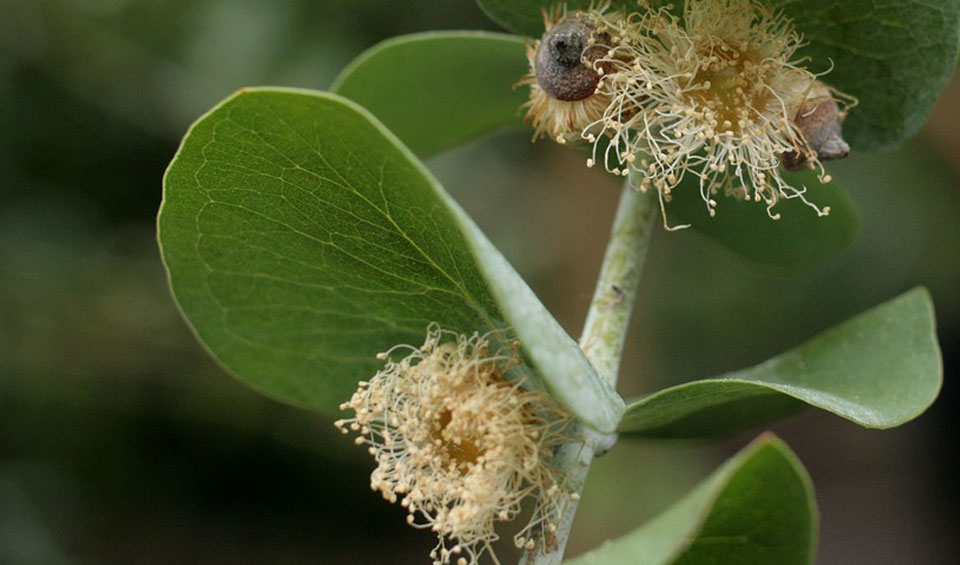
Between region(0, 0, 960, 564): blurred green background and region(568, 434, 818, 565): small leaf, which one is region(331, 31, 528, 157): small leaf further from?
region(0, 0, 960, 564): blurred green background

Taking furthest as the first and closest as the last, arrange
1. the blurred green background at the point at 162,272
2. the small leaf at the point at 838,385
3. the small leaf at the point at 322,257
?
the blurred green background at the point at 162,272, the small leaf at the point at 838,385, the small leaf at the point at 322,257

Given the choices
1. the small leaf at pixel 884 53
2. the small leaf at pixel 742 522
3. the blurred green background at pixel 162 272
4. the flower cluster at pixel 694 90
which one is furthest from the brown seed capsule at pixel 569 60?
the blurred green background at pixel 162 272

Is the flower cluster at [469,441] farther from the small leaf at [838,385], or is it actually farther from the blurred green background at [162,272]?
the blurred green background at [162,272]

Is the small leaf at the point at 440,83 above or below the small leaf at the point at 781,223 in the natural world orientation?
above

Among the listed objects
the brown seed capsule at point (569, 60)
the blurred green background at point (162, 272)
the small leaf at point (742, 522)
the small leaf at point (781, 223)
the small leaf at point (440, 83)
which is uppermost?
the brown seed capsule at point (569, 60)

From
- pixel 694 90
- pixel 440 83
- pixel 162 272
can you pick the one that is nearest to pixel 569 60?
pixel 694 90

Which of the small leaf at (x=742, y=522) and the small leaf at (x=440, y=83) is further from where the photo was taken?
the small leaf at (x=440, y=83)

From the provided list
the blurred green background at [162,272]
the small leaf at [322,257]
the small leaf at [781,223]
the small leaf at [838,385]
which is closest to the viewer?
the small leaf at [322,257]

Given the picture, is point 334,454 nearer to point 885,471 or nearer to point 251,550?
point 251,550

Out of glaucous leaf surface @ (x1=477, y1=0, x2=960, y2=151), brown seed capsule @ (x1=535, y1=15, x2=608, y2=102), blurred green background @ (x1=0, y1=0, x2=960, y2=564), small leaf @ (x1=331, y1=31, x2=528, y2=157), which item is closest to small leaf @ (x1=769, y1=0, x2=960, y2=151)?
glaucous leaf surface @ (x1=477, y1=0, x2=960, y2=151)
